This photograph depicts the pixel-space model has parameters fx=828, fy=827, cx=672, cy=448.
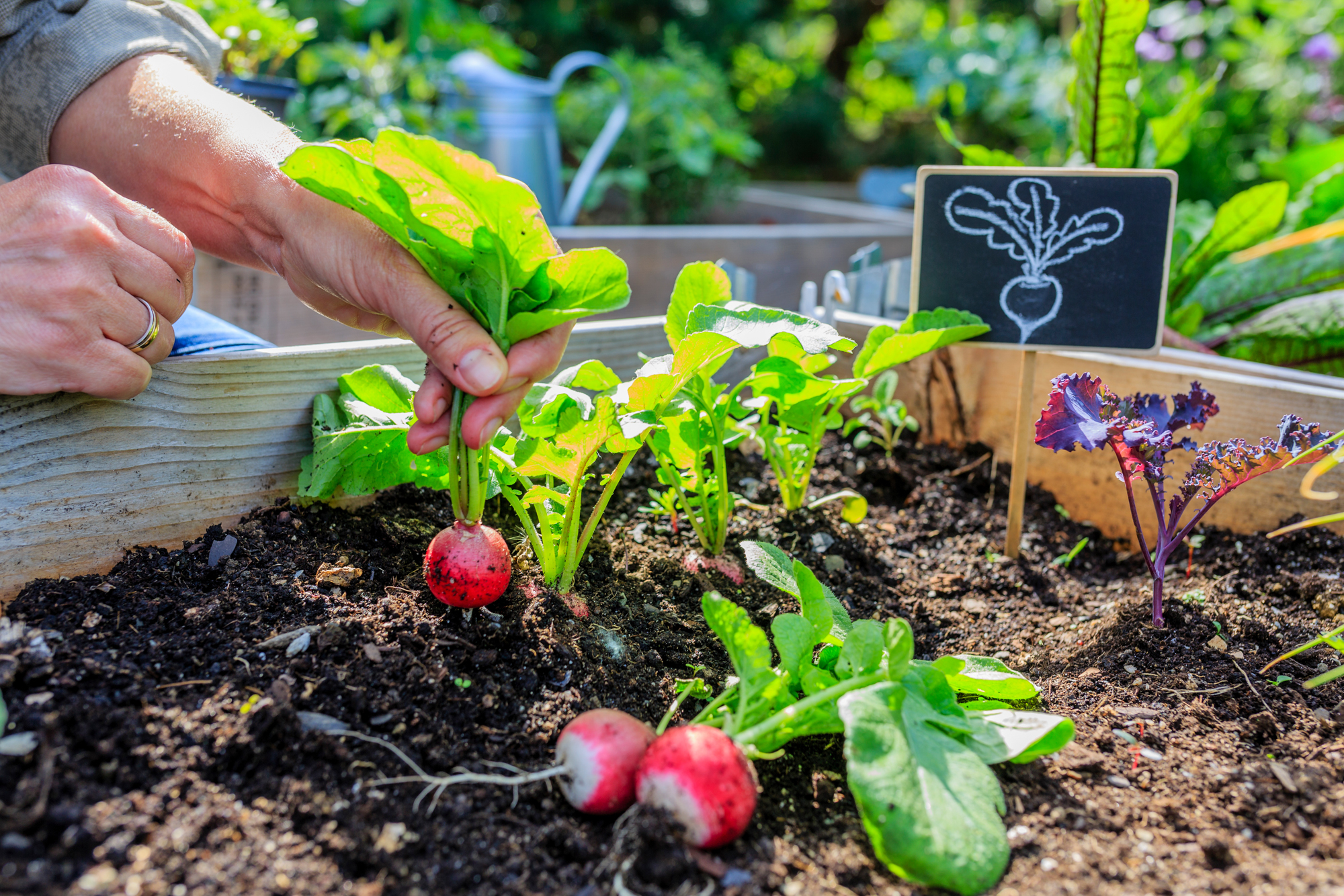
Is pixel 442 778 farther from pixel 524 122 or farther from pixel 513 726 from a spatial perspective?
pixel 524 122

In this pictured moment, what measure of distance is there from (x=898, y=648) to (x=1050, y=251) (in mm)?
1095

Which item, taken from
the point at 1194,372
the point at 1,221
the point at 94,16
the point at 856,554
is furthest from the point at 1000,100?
the point at 1,221

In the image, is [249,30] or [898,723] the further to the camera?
[249,30]

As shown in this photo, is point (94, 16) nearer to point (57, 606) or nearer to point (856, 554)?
point (57, 606)

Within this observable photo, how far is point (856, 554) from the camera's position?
1.72 metres

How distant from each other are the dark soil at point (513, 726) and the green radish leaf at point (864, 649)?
0.60ft

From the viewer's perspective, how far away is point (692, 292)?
1.43 m

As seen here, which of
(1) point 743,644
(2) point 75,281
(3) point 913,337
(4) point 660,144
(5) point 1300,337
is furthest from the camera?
(4) point 660,144

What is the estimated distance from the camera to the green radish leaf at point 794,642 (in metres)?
1.08

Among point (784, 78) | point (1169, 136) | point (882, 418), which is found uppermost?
point (784, 78)

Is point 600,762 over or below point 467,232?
below

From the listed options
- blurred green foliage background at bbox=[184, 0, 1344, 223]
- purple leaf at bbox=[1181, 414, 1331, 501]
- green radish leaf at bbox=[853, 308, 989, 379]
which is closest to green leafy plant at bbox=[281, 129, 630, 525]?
green radish leaf at bbox=[853, 308, 989, 379]

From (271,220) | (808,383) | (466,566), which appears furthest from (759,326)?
(271,220)

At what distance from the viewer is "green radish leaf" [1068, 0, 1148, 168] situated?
2059mm
